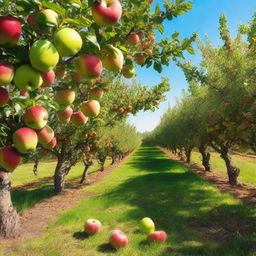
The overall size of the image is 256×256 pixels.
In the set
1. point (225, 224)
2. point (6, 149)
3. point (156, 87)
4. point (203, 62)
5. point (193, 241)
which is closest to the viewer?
point (6, 149)

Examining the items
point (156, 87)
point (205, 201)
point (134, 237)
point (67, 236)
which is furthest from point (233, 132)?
point (67, 236)

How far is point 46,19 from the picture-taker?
4.45 feet

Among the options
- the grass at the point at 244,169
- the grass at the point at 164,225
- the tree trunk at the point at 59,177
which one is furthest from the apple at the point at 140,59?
the grass at the point at 244,169

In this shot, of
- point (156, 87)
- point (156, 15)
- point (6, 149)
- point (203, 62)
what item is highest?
point (203, 62)

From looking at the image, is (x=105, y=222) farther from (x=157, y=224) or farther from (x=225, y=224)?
(x=225, y=224)

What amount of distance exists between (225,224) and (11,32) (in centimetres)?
793

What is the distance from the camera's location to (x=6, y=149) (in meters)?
1.73

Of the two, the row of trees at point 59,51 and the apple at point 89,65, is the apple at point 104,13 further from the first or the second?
the apple at point 89,65

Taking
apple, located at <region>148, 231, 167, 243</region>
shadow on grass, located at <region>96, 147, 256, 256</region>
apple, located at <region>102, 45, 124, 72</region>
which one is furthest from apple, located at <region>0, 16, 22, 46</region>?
apple, located at <region>148, 231, 167, 243</region>

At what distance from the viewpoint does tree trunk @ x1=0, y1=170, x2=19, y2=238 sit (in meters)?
6.82

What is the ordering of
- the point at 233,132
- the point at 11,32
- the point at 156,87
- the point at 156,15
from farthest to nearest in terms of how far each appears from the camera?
the point at 156,87
the point at 233,132
the point at 156,15
the point at 11,32

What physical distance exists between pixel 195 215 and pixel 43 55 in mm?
8313

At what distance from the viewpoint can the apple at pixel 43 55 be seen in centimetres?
130

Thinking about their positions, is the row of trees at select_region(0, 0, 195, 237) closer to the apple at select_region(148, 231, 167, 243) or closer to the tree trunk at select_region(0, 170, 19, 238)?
the apple at select_region(148, 231, 167, 243)
